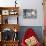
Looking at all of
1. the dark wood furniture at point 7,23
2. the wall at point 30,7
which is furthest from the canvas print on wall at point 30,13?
the dark wood furniture at point 7,23

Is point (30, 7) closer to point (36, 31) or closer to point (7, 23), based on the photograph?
point (36, 31)

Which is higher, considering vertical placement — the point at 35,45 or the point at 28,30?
the point at 28,30

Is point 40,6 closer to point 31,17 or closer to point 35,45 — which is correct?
point 31,17

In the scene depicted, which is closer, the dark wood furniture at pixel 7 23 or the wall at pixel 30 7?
the dark wood furniture at pixel 7 23

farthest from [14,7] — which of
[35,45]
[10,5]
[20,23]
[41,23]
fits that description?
[35,45]

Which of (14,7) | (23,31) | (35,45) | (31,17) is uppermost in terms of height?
(14,7)

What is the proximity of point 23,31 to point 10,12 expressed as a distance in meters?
0.74

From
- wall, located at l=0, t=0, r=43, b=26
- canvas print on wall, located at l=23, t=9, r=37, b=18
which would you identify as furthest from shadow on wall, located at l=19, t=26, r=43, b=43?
canvas print on wall, located at l=23, t=9, r=37, b=18

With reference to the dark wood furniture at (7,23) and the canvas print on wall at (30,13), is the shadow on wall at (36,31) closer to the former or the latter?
the dark wood furniture at (7,23)

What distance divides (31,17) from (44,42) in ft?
2.94

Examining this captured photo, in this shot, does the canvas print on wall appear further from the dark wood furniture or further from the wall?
the dark wood furniture

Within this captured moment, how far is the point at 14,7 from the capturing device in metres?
4.96

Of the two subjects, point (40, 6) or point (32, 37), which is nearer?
point (32, 37)

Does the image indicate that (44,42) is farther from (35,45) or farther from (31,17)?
(31,17)
